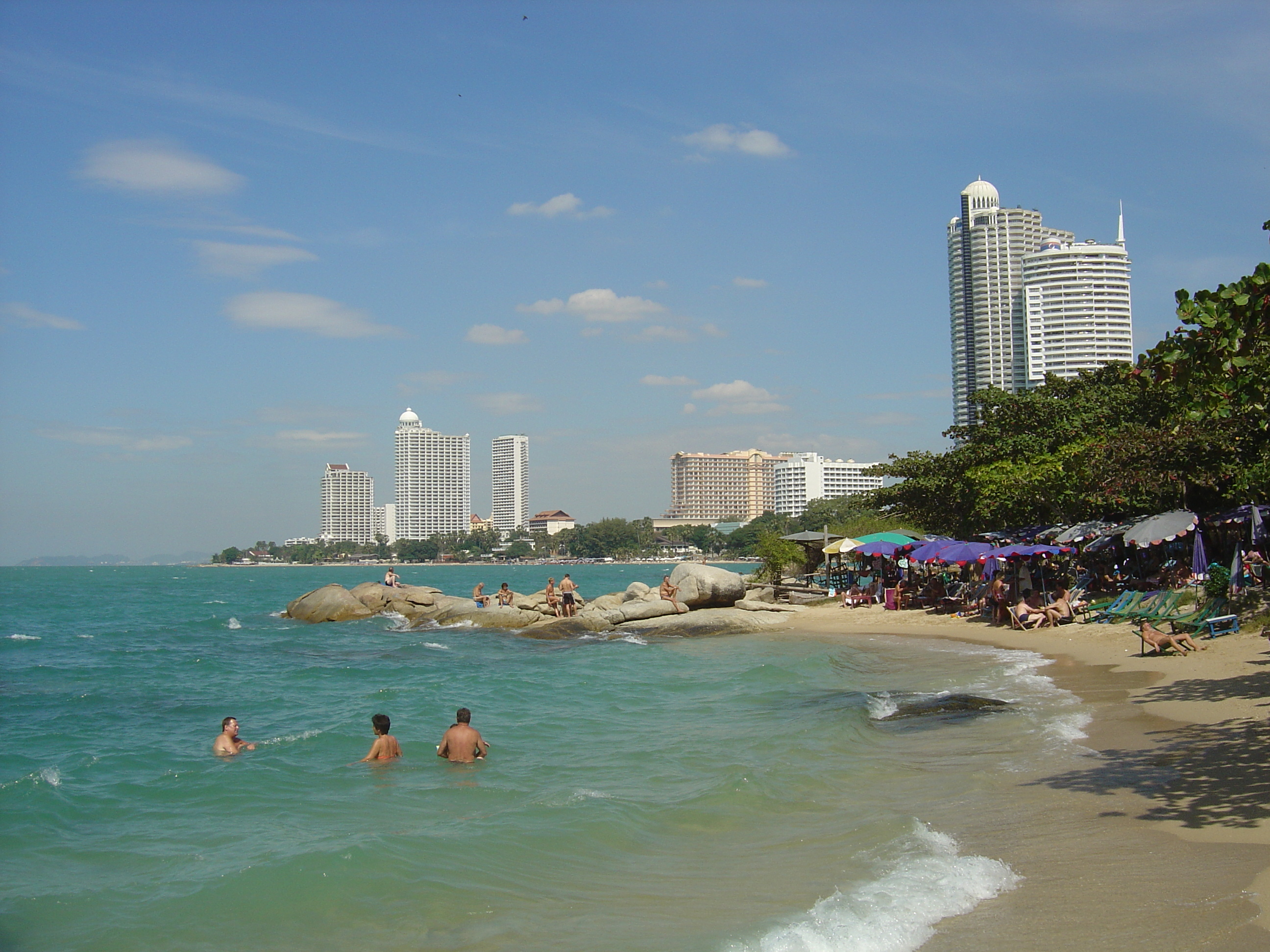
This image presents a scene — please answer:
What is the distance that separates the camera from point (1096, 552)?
2428 cm

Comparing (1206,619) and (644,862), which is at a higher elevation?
(1206,619)

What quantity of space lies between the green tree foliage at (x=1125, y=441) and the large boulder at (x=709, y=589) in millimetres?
6948

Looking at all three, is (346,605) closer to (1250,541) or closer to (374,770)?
(374,770)

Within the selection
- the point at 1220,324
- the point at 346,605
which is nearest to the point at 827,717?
the point at 1220,324

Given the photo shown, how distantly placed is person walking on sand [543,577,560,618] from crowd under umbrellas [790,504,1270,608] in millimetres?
9035

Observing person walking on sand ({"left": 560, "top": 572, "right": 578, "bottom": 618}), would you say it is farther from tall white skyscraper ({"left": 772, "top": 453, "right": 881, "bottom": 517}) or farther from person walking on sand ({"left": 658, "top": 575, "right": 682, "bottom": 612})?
tall white skyscraper ({"left": 772, "top": 453, "right": 881, "bottom": 517})

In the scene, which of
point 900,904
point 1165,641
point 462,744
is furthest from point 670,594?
point 900,904

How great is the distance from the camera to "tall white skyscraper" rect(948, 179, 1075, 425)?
109m

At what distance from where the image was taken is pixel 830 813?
8.60 m

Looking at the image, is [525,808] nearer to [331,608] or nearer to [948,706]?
[948,706]

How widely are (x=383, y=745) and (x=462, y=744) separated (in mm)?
1141

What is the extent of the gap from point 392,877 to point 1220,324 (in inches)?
297

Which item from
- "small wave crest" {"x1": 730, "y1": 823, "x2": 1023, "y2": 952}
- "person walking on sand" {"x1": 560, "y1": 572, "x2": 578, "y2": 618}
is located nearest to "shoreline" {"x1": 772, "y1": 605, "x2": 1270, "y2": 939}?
"small wave crest" {"x1": 730, "y1": 823, "x2": 1023, "y2": 952}

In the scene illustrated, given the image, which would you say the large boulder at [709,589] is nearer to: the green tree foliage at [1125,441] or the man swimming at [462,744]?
the green tree foliage at [1125,441]
